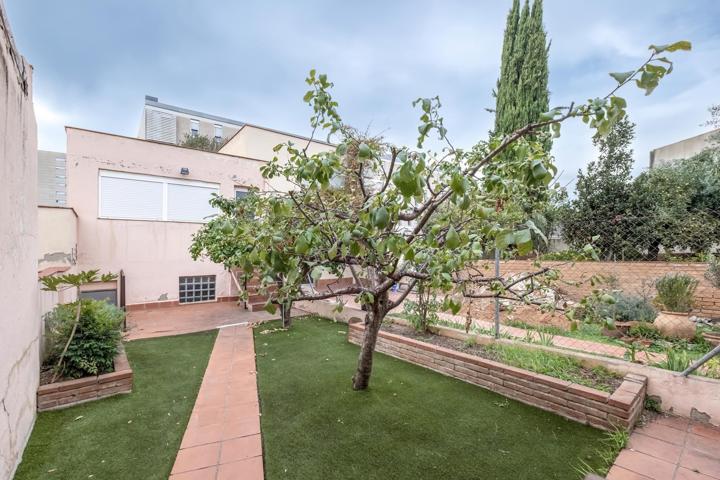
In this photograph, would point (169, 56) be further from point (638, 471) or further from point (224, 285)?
point (638, 471)

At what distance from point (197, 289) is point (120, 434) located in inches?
327

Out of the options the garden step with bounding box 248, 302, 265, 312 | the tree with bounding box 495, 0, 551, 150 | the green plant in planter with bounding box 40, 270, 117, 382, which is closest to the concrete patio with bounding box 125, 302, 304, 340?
the garden step with bounding box 248, 302, 265, 312

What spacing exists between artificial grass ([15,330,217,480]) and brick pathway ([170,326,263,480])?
116mm

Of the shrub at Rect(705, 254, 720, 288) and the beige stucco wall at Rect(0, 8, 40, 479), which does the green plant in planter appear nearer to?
the beige stucco wall at Rect(0, 8, 40, 479)

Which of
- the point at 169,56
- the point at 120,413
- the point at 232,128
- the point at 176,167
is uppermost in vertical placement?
the point at 232,128

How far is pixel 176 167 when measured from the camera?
34.3ft

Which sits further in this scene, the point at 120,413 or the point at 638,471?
the point at 120,413

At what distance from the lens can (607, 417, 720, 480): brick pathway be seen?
8.41ft

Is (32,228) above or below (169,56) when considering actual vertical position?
below

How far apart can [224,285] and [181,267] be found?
1.47 meters

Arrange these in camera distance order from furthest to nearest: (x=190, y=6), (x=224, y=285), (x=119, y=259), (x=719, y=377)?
(x=224, y=285), (x=119, y=259), (x=190, y=6), (x=719, y=377)

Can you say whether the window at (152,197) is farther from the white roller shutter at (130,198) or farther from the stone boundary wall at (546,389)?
the stone boundary wall at (546,389)

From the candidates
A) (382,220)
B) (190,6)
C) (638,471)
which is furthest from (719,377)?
(190,6)

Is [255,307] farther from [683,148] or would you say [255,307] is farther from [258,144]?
[683,148]
